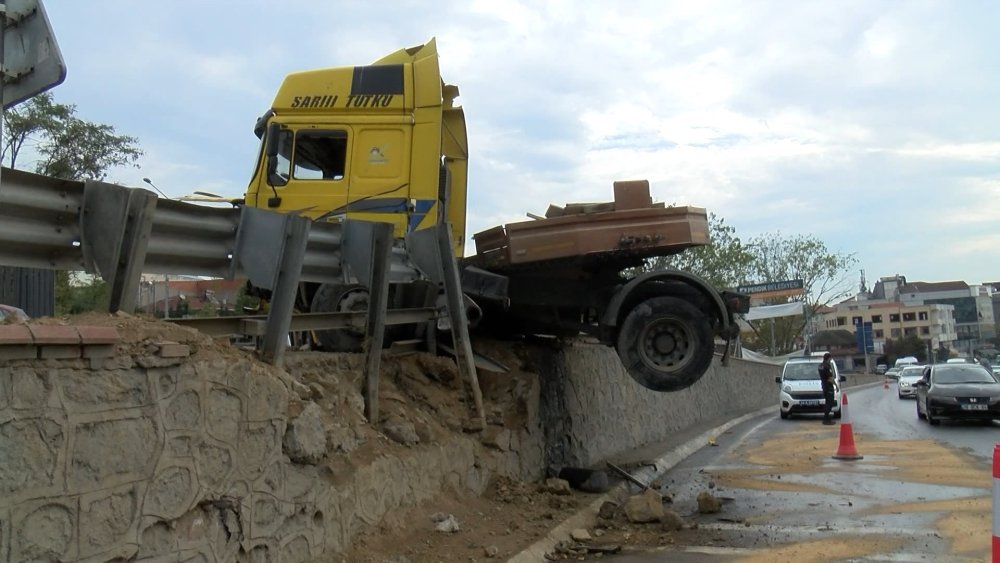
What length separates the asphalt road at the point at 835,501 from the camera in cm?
677

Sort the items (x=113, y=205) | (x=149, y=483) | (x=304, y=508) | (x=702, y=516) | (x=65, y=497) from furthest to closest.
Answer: (x=702, y=516) < (x=304, y=508) < (x=113, y=205) < (x=149, y=483) < (x=65, y=497)

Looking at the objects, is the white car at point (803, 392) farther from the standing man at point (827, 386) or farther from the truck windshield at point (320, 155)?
the truck windshield at point (320, 155)

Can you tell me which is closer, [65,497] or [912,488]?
[65,497]

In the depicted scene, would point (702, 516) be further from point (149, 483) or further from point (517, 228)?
point (149, 483)

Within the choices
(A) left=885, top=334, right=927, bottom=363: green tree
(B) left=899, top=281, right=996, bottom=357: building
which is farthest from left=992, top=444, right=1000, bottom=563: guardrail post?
(B) left=899, top=281, right=996, bottom=357: building

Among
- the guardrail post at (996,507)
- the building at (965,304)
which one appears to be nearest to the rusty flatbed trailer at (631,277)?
the guardrail post at (996,507)

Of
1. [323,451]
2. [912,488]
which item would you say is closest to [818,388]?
[912,488]

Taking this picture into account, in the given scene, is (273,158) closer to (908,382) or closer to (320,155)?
(320,155)

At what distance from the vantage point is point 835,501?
8953mm

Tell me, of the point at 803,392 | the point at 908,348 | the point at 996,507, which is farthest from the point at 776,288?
the point at 908,348

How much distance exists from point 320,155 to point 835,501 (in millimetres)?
6772

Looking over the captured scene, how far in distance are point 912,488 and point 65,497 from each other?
9.12m

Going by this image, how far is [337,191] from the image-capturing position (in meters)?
9.08

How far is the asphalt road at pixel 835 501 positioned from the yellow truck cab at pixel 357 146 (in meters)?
4.44
